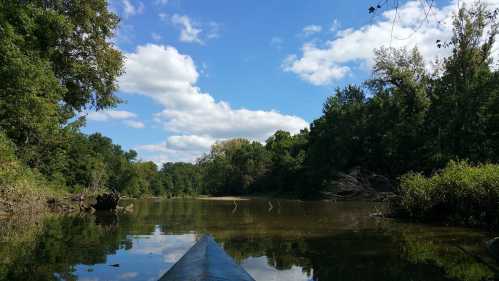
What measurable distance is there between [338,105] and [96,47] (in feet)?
163

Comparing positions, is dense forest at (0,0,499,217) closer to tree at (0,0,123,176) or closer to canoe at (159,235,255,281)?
tree at (0,0,123,176)

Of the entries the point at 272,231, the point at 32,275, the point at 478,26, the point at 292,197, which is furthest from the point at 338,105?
the point at 32,275

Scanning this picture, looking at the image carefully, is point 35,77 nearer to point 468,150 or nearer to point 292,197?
point 468,150

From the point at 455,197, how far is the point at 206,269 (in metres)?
15.5

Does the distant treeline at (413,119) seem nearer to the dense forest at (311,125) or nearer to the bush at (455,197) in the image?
the dense forest at (311,125)

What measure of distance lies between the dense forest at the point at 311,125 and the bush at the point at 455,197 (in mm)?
1477

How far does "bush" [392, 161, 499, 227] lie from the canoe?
41.9 ft

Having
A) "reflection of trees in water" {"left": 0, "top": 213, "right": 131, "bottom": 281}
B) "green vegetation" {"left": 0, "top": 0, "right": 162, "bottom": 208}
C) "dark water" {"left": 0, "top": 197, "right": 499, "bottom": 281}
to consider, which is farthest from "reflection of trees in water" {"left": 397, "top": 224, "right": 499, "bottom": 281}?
"green vegetation" {"left": 0, "top": 0, "right": 162, "bottom": 208}

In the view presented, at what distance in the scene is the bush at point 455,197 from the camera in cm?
1619

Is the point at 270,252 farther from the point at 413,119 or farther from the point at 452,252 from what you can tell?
the point at 413,119

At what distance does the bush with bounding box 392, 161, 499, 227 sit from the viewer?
53.1 ft

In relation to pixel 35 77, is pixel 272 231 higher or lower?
lower

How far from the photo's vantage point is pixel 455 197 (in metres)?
18.0

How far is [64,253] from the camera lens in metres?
10.8
